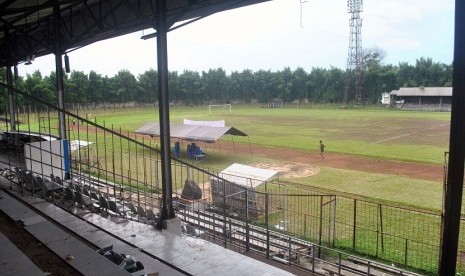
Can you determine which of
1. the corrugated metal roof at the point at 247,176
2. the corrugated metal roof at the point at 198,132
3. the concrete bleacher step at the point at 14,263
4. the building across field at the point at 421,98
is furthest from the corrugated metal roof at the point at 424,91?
the concrete bleacher step at the point at 14,263

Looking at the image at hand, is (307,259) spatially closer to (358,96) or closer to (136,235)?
(136,235)

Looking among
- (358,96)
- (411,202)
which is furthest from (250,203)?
(358,96)

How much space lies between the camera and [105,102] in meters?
54.9

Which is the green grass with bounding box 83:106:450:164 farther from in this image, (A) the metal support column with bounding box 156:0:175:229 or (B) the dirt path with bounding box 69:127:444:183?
(A) the metal support column with bounding box 156:0:175:229

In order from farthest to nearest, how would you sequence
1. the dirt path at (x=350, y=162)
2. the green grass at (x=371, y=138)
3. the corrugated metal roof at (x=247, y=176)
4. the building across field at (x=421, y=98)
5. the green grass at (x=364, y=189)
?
the building across field at (x=421, y=98), the green grass at (x=371, y=138), the dirt path at (x=350, y=162), the corrugated metal roof at (x=247, y=176), the green grass at (x=364, y=189)

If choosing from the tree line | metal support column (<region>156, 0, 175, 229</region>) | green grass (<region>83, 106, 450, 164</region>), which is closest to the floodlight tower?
the tree line

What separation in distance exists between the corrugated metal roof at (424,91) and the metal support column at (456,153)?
57.4m

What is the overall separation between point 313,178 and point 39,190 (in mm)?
13347

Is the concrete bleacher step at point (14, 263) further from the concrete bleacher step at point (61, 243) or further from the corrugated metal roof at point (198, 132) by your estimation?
the corrugated metal roof at point (198, 132)

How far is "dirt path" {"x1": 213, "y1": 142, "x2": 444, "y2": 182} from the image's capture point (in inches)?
730

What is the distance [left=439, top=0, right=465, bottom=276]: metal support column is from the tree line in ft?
155

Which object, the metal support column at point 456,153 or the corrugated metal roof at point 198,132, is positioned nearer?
the metal support column at point 456,153

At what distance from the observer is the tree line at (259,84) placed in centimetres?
5464

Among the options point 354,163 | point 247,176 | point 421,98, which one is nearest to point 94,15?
point 247,176
